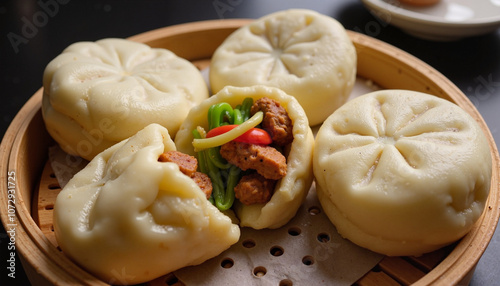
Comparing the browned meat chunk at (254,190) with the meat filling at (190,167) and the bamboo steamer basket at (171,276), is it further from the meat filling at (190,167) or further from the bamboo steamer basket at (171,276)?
the bamboo steamer basket at (171,276)

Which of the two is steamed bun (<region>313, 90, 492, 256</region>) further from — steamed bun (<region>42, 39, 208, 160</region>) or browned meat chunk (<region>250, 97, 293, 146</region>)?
steamed bun (<region>42, 39, 208, 160</region>)

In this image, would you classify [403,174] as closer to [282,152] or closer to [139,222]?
[282,152]

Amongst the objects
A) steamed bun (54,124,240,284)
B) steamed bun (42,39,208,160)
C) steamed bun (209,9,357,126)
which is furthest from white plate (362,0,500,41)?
steamed bun (54,124,240,284)

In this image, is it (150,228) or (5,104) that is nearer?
(150,228)

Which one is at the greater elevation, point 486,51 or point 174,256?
point 174,256

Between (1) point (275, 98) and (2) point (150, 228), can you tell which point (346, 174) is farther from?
(2) point (150, 228)

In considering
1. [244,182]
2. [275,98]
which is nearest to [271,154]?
[244,182]

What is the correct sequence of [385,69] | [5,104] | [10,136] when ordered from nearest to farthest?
1. [10,136]
2. [385,69]
3. [5,104]
